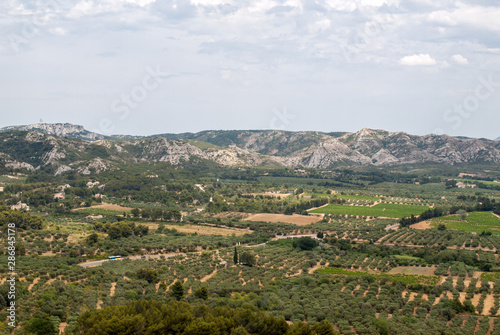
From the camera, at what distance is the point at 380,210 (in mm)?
121750

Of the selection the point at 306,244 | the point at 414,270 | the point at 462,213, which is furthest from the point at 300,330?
the point at 462,213

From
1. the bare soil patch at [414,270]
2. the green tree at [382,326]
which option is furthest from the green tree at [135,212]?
the green tree at [382,326]

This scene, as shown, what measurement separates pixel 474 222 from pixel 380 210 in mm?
25186

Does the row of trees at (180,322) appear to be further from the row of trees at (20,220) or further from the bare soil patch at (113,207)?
the bare soil patch at (113,207)

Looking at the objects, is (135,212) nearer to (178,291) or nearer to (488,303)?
(178,291)

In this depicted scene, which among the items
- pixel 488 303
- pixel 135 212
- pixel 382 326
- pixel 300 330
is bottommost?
pixel 488 303

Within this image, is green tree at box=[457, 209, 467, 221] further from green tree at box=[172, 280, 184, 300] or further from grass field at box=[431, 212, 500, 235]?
green tree at box=[172, 280, 184, 300]

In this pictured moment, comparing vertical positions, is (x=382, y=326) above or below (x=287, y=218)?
above

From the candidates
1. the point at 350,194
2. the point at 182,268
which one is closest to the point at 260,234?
the point at 182,268

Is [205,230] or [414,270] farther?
[205,230]

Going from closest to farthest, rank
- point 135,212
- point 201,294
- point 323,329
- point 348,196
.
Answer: point 323,329 → point 201,294 → point 135,212 → point 348,196

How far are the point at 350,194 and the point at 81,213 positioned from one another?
88.6 metres

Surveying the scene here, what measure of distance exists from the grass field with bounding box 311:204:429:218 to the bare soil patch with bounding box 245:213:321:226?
7.93 meters

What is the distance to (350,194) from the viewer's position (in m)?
154
